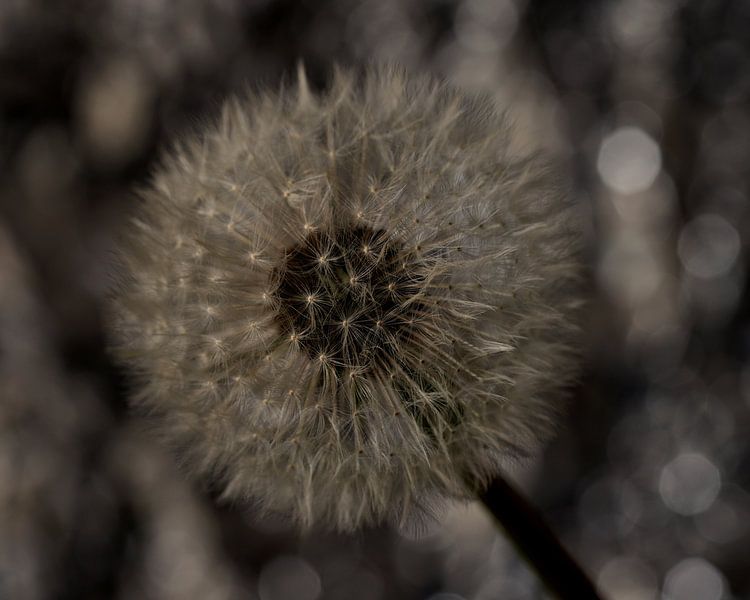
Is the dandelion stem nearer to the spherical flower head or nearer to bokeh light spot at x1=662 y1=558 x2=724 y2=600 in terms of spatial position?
the spherical flower head

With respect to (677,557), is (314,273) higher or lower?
higher

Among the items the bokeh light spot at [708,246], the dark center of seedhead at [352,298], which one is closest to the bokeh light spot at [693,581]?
the bokeh light spot at [708,246]

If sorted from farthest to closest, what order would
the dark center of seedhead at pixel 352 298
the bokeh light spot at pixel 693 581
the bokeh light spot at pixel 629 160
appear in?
the bokeh light spot at pixel 629 160
the bokeh light spot at pixel 693 581
the dark center of seedhead at pixel 352 298

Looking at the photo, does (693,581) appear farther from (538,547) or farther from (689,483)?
(538,547)

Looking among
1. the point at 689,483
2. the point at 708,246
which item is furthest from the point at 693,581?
the point at 708,246

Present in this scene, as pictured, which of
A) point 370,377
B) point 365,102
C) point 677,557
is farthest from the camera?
point 677,557

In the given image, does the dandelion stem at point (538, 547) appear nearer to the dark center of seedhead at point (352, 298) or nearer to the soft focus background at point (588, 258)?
the dark center of seedhead at point (352, 298)

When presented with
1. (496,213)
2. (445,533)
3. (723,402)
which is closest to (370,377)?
(496,213)

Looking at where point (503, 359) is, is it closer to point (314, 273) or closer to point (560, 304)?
point (560, 304)
